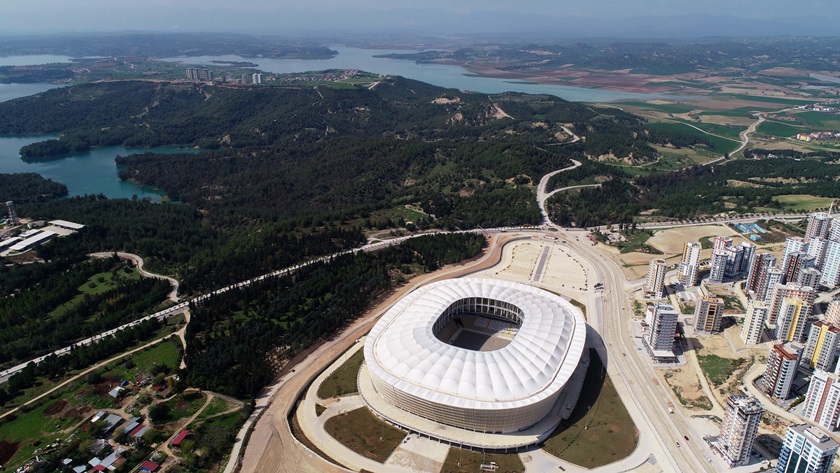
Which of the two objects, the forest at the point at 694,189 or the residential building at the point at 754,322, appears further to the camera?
the forest at the point at 694,189

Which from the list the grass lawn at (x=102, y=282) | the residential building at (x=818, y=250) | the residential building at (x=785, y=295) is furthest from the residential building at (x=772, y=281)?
the grass lawn at (x=102, y=282)

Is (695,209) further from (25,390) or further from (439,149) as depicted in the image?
(25,390)

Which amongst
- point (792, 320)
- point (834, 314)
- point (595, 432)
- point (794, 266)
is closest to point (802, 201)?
point (794, 266)

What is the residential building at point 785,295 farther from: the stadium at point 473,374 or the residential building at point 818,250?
the stadium at point 473,374

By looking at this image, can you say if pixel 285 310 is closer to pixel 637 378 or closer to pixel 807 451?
pixel 637 378

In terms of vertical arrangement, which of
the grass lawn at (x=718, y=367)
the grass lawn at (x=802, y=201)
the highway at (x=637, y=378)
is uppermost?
the grass lawn at (x=802, y=201)

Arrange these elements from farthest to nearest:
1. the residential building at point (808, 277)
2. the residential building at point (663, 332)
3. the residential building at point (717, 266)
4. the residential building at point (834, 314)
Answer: the residential building at point (717, 266)
the residential building at point (808, 277)
the residential building at point (834, 314)
the residential building at point (663, 332)

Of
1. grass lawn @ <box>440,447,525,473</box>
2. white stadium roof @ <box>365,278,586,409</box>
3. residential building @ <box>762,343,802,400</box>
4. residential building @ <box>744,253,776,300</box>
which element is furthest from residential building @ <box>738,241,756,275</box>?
grass lawn @ <box>440,447,525,473</box>
